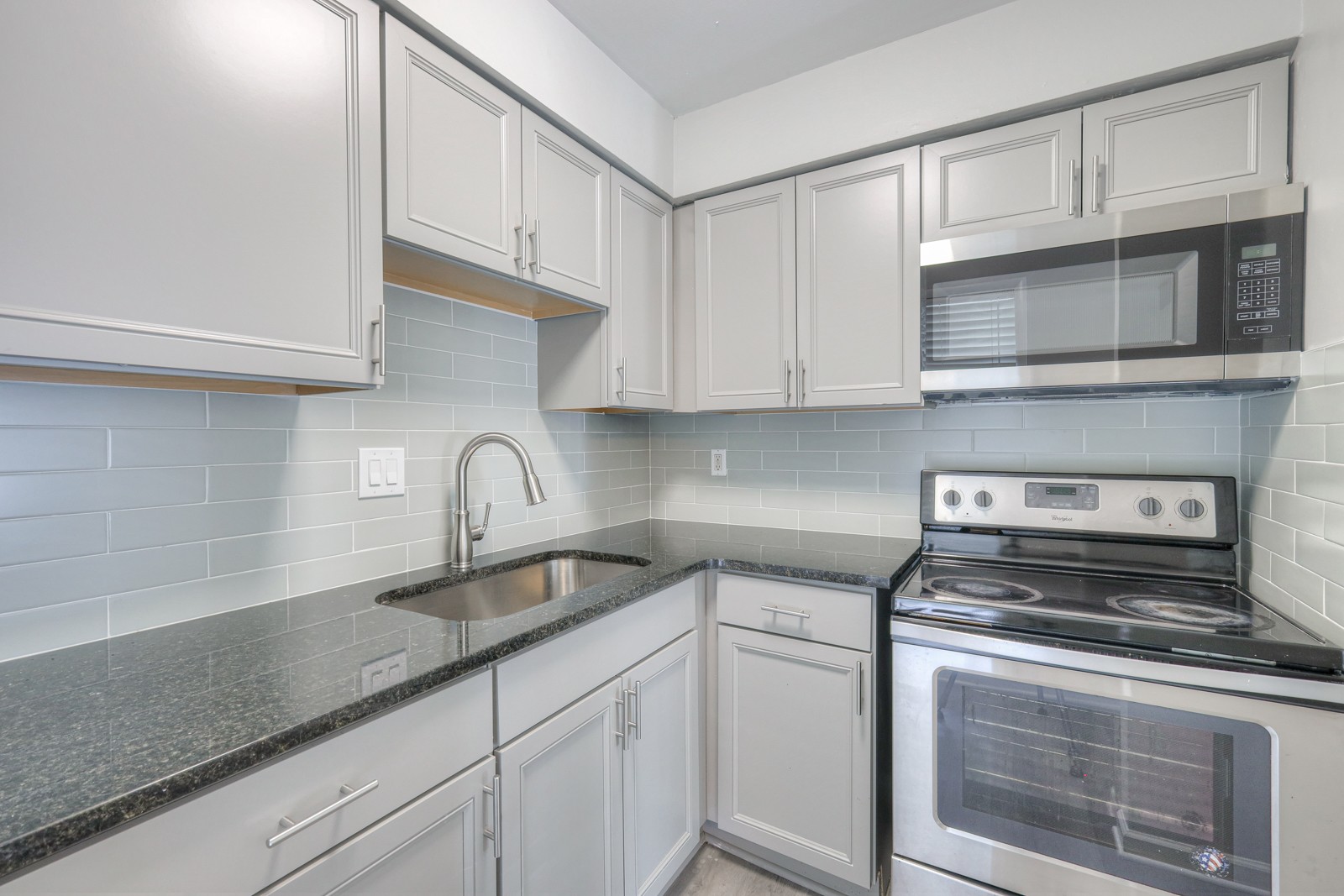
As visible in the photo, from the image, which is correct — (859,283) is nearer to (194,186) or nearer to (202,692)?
(194,186)

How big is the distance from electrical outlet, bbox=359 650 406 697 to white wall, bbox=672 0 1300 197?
68.5 inches

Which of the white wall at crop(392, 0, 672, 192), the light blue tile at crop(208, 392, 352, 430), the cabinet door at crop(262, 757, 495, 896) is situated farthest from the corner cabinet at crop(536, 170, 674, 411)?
the cabinet door at crop(262, 757, 495, 896)

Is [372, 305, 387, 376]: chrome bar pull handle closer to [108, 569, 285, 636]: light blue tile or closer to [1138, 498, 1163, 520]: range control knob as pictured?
[108, 569, 285, 636]: light blue tile

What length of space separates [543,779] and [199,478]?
3.01 feet

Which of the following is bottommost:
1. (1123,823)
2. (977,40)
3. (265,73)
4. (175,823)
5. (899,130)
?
(1123,823)

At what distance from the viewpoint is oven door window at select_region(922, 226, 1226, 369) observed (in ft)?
4.41

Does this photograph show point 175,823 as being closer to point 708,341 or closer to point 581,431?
point 581,431

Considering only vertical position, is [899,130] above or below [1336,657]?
above

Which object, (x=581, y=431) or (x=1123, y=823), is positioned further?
(x=581, y=431)

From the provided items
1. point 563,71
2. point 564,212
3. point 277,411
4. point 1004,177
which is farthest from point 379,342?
point 1004,177

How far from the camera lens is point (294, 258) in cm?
102

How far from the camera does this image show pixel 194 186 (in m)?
0.89

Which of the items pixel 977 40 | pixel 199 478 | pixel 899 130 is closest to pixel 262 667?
pixel 199 478

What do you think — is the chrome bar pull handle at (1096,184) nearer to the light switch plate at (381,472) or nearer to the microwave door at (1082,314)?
the microwave door at (1082,314)
